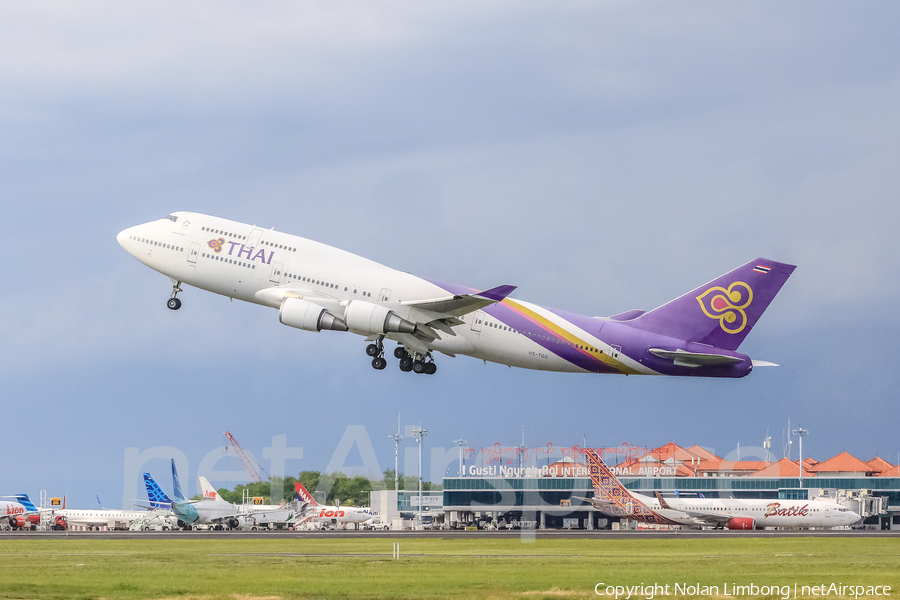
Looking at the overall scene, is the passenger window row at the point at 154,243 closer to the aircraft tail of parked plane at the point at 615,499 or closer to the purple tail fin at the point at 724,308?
the purple tail fin at the point at 724,308

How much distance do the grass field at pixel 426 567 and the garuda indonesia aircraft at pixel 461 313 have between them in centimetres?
1122

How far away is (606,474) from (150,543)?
6038 cm

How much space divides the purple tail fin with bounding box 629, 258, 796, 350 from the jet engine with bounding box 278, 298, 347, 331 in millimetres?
16806

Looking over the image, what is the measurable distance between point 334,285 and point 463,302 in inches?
303

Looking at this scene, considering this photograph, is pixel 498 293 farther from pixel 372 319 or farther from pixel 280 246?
pixel 280 246

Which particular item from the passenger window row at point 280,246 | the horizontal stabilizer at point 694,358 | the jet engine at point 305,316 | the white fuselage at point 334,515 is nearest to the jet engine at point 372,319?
the jet engine at point 305,316

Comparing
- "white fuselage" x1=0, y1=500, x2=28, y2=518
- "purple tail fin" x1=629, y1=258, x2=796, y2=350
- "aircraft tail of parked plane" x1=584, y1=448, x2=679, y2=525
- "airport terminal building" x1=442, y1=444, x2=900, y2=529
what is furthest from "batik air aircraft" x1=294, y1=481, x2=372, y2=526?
"purple tail fin" x1=629, y1=258, x2=796, y2=350

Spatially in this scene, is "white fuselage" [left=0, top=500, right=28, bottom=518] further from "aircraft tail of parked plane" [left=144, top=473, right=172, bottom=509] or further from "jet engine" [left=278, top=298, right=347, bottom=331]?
"jet engine" [left=278, top=298, right=347, bottom=331]

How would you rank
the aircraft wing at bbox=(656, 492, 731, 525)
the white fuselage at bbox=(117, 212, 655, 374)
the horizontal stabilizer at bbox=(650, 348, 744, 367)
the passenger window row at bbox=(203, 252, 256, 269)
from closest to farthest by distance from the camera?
the horizontal stabilizer at bbox=(650, 348, 744, 367)
the white fuselage at bbox=(117, 212, 655, 374)
the passenger window row at bbox=(203, 252, 256, 269)
the aircraft wing at bbox=(656, 492, 731, 525)

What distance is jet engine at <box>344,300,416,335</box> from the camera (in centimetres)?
5491

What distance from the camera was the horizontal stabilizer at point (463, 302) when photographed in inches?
2031

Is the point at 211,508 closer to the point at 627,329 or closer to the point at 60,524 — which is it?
the point at 60,524

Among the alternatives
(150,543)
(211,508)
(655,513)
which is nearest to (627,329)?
(150,543)

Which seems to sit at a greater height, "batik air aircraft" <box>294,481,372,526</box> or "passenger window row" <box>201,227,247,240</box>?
"passenger window row" <box>201,227,247,240</box>
